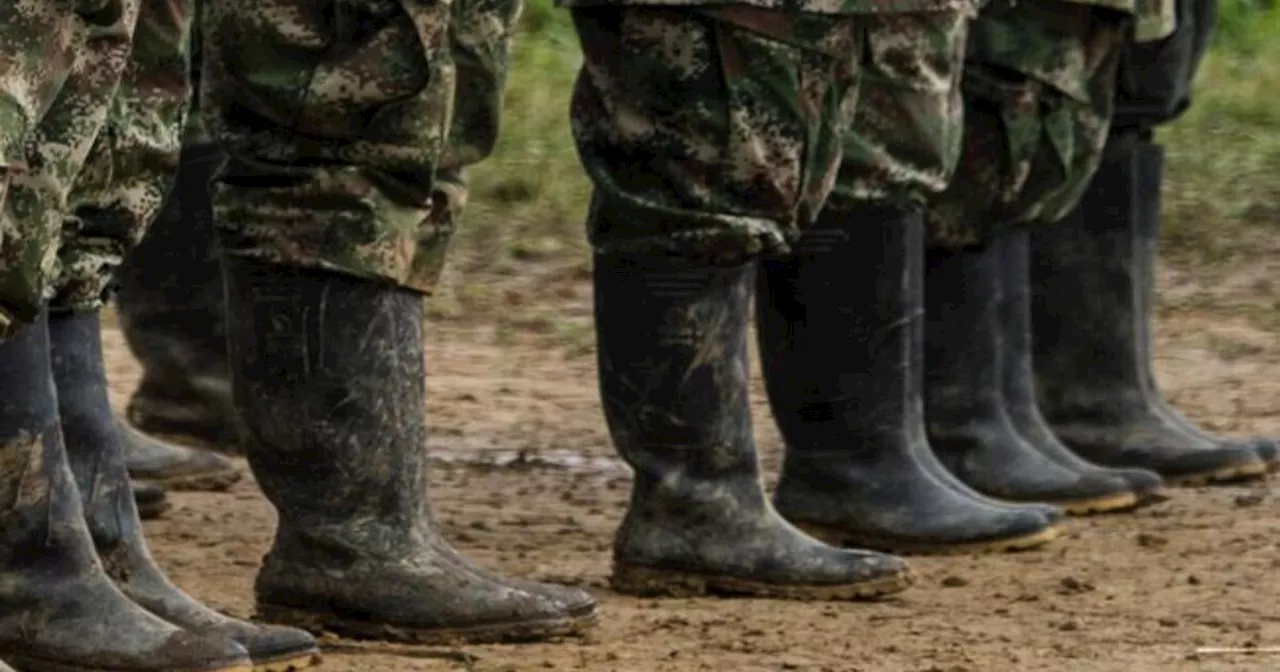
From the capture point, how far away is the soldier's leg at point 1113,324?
5504 millimetres

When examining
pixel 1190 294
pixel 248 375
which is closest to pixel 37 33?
A: pixel 248 375

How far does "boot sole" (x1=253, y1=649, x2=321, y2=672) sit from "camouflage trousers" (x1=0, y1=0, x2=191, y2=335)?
1.30 ft

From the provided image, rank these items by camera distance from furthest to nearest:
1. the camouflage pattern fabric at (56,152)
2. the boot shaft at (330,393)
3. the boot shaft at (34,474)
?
the boot shaft at (330,393) < the boot shaft at (34,474) < the camouflage pattern fabric at (56,152)

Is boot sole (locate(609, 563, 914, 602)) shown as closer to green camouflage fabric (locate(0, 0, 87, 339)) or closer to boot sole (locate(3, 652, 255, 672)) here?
boot sole (locate(3, 652, 255, 672))

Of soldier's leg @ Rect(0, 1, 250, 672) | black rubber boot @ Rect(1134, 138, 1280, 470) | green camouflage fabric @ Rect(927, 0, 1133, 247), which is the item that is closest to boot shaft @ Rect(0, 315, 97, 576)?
soldier's leg @ Rect(0, 1, 250, 672)

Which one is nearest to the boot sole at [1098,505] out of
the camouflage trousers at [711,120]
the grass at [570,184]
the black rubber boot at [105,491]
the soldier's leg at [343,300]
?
the camouflage trousers at [711,120]

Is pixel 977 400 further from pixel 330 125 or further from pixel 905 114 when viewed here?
pixel 330 125

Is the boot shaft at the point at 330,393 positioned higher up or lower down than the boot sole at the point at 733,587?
higher up

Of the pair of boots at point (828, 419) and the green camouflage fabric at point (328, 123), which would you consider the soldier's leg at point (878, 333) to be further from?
the green camouflage fabric at point (328, 123)

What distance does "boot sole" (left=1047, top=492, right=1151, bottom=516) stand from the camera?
5.08 metres

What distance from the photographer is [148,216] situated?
3432 mm

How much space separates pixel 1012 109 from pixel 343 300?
1.54m

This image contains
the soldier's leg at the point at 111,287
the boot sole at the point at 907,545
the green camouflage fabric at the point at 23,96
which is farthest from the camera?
the boot sole at the point at 907,545

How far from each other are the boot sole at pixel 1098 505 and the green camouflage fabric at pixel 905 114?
2.64 feet
